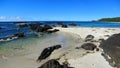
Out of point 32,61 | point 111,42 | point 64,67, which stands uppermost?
point 111,42

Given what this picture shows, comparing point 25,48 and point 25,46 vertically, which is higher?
point 25,48

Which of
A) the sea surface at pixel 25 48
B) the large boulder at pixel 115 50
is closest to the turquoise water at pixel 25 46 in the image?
the sea surface at pixel 25 48

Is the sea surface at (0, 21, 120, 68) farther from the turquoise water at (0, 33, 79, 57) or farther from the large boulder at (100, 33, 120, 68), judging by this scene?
the large boulder at (100, 33, 120, 68)

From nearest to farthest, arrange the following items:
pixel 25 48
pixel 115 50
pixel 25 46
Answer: pixel 115 50 < pixel 25 48 < pixel 25 46

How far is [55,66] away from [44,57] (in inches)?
225

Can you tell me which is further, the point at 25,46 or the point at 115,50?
the point at 25,46

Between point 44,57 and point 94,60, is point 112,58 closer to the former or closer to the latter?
point 94,60

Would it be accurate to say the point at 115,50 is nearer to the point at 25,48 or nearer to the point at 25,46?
the point at 25,48

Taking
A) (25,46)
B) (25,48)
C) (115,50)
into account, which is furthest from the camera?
(25,46)

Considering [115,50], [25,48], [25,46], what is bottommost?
[25,46]

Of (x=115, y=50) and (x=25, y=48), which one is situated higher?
(x=115, y=50)

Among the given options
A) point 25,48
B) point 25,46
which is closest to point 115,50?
point 25,48

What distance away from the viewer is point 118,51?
11688mm

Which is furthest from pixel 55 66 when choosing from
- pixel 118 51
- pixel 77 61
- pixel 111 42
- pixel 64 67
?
pixel 111 42
